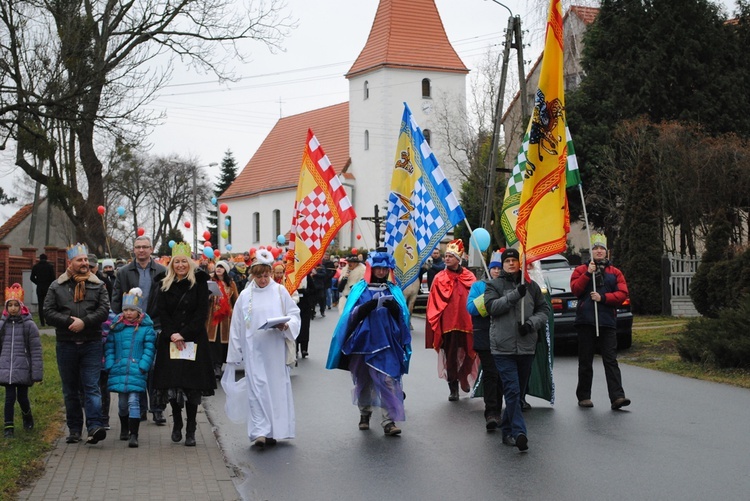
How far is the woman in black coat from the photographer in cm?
950

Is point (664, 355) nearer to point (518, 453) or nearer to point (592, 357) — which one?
point (592, 357)

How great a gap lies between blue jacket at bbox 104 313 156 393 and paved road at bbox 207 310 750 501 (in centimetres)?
107

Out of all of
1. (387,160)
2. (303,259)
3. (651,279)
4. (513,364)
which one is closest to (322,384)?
(303,259)

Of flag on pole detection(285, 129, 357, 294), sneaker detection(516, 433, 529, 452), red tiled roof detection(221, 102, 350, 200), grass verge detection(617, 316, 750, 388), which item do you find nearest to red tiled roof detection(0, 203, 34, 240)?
red tiled roof detection(221, 102, 350, 200)

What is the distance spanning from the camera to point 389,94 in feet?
230

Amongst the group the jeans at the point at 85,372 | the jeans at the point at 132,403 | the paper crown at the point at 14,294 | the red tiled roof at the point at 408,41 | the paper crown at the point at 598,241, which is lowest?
the jeans at the point at 132,403

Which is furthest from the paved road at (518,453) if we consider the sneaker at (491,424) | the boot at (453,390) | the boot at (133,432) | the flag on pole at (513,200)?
the flag on pole at (513,200)

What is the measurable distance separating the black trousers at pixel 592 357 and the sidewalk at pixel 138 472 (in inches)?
169

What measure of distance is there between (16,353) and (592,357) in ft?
20.4

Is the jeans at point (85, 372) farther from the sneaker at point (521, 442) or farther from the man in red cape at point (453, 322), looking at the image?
the man in red cape at point (453, 322)

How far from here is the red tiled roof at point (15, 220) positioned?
8300 centimetres

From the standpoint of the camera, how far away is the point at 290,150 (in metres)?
85.0

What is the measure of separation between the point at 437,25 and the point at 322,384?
61.3 meters

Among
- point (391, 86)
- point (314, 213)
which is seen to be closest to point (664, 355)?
point (314, 213)
